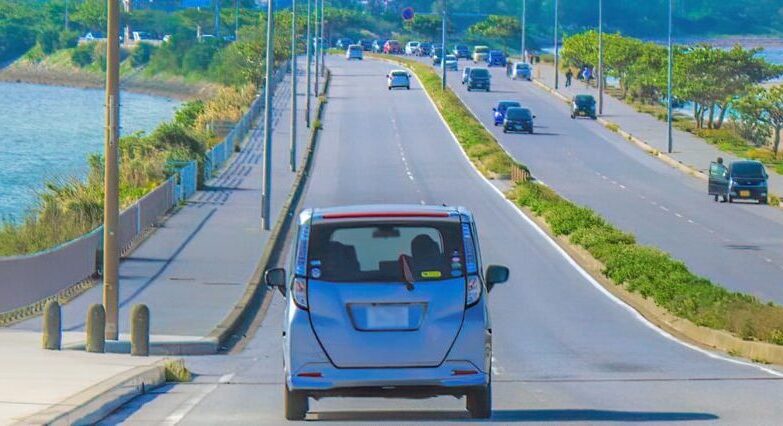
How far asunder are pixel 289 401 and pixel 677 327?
51.5 feet

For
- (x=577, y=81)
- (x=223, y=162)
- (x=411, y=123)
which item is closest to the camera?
(x=223, y=162)

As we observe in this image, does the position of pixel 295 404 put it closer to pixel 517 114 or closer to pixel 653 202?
pixel 653 202

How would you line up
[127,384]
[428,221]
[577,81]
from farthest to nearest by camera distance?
[577,81] → [127,384] → [428,221]

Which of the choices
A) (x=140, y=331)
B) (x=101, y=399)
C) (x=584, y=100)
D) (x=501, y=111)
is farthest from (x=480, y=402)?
(x=584, y=100)

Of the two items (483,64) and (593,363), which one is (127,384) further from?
(483,64)

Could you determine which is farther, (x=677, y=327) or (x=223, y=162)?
(x=223, y=162)

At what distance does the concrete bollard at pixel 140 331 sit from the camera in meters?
21.8

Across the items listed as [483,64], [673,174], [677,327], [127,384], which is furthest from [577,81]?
[127,384]

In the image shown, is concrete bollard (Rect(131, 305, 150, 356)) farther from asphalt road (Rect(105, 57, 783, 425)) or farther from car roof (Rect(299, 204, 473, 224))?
car roof (Rect(299, 204, 473, 224))

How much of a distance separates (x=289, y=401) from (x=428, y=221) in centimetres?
205

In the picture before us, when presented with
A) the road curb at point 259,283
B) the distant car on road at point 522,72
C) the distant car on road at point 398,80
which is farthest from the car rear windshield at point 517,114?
the distant car on road at point 522,72

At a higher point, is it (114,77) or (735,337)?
(114,77)

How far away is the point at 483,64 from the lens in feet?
506

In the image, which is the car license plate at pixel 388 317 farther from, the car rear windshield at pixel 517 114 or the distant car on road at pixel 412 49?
the distant car on road at pixel 412 49
